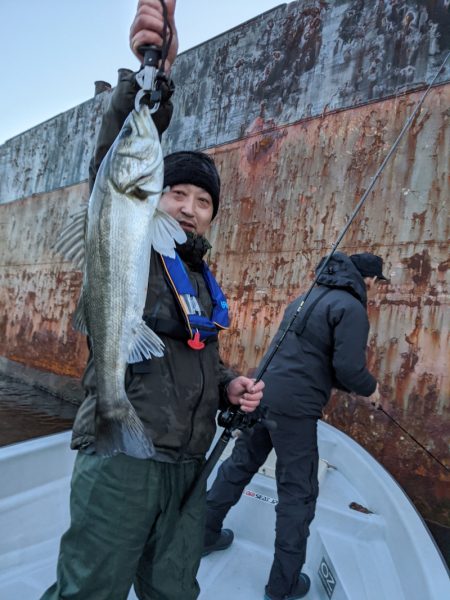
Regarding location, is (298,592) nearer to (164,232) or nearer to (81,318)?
(81,318)

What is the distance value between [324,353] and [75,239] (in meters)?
1.88

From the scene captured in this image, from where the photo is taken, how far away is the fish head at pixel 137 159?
1393mm

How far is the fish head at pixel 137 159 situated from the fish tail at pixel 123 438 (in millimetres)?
765

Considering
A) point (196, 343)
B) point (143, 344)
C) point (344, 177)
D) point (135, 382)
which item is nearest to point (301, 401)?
point (196, 343)

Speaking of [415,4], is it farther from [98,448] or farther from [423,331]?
[98,448]

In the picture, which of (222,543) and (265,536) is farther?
(265,536)

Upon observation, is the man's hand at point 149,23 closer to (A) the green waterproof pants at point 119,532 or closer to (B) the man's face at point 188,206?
(B) the man's face at point 188,206

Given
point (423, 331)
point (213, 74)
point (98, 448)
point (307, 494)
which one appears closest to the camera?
point (98, 448)

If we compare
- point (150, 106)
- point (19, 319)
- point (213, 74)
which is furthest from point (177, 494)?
point (19, 319)

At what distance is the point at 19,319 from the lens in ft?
39.0

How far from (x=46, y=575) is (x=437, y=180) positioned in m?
5.43

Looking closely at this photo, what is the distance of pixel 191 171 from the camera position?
2.01 m

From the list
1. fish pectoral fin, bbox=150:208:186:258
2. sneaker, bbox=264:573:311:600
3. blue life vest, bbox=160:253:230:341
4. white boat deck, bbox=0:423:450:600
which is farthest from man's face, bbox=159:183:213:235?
sneaker, bbox=264:573:311:600

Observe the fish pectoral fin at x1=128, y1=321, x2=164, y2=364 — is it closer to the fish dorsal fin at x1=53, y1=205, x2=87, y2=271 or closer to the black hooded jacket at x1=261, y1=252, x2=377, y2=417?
the fish dorsal fin at x1=53, y1=205, x2=87, y2=271
